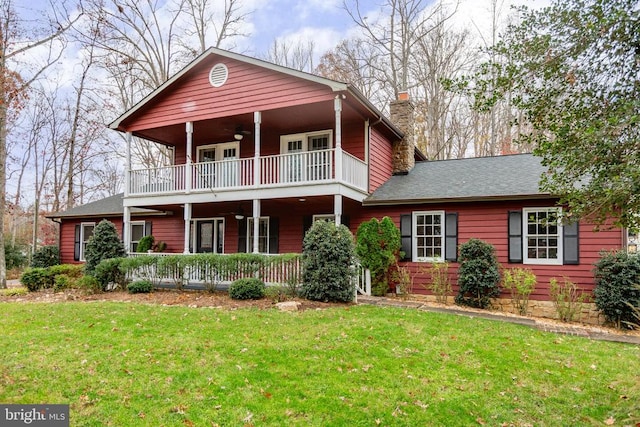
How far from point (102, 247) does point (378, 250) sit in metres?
8.31

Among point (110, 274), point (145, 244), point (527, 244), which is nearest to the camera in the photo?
point (527, 244)

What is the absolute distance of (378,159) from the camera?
43.6 feet

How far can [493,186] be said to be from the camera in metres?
11.2

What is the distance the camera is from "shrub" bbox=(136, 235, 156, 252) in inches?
584

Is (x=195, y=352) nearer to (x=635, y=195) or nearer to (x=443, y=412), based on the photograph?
(x=443, y=412)

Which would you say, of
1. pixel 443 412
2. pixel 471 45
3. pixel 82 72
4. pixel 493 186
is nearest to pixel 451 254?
pixel 493 186

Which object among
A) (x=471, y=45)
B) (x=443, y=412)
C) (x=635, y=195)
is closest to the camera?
(x=635, y=195)

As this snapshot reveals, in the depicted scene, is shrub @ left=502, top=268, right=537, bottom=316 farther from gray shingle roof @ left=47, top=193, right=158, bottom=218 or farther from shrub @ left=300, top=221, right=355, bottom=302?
gray shingle roof @ left=47, top=193, right=158, bottom=218

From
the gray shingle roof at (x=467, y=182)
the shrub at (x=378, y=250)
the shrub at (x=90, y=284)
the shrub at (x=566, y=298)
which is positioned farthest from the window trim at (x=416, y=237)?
the shrub at (x=90, y=284)

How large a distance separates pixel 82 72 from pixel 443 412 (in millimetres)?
26615

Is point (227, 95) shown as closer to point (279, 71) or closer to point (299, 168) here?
point (279, 71)

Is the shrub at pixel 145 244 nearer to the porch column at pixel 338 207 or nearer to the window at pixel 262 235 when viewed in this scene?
the window at pixel 262 235

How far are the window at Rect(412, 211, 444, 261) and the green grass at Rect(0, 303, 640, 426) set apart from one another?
4.04m

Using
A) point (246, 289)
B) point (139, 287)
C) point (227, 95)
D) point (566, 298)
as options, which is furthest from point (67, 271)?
point (566, 298)
